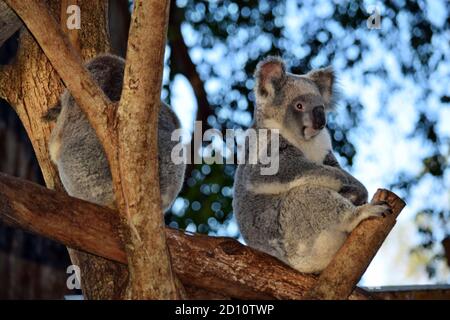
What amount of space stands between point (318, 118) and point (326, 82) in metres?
0.69

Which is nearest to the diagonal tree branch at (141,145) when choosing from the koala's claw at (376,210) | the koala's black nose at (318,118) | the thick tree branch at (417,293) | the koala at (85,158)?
the koala at (85,158)

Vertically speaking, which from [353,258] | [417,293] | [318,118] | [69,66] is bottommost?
[417,293]

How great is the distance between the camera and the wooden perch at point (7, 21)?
6.49m

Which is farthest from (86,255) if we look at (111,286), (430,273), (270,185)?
(430,273)

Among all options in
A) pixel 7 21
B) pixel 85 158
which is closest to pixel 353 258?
pixel 85 158

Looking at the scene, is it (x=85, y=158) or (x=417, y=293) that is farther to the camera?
(x=417, y=293)

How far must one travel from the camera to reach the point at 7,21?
6.53 meters

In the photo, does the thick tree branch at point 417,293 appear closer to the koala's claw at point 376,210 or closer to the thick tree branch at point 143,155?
the koala's claw at point 376,210

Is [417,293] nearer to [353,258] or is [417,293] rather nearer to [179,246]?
[353,258]

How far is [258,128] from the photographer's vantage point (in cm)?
595

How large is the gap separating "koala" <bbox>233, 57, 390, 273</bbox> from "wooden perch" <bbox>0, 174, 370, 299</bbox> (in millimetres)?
246

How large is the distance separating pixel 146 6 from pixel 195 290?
5.84ft

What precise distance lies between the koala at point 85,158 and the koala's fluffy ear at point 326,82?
121cm

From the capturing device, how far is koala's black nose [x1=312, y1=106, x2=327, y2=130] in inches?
222
